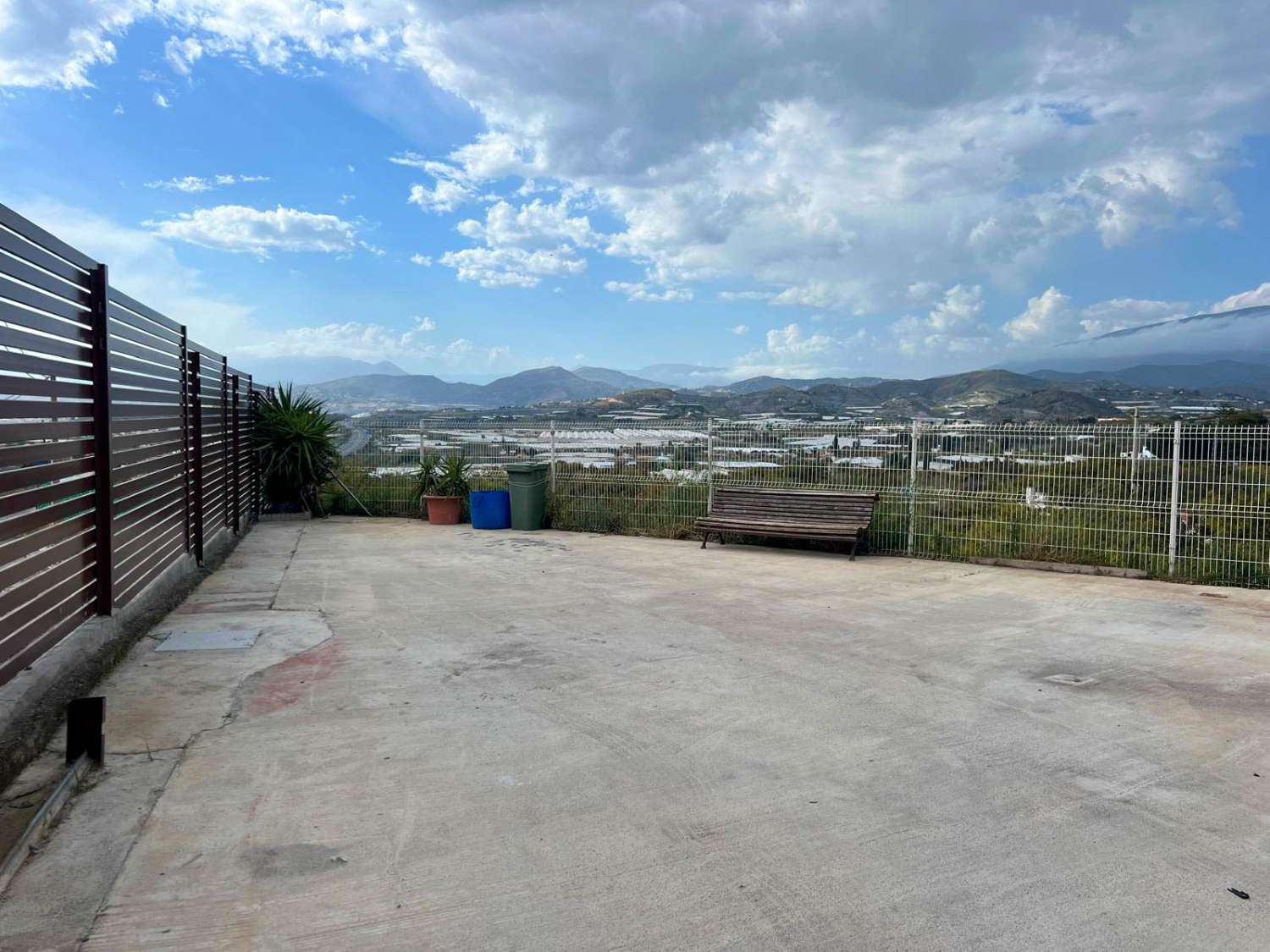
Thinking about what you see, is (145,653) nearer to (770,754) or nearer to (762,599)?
(770,754)

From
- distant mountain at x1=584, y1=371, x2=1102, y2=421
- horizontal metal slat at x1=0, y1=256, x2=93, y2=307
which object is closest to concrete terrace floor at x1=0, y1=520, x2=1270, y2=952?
horizontal metal slat at x1=0, y1=256, x2=93, y2=307

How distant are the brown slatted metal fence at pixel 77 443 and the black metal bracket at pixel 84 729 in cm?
33

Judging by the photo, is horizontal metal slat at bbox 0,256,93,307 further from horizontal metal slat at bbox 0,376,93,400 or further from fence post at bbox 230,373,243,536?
fence post at bbox 230,373,243,536

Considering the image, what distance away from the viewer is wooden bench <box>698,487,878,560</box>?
11.7m

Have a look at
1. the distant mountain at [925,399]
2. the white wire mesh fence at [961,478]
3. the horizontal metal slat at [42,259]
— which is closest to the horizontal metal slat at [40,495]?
the horizontal metal slat at [42,259]

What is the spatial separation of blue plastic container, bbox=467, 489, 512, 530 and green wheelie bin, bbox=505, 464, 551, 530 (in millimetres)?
147

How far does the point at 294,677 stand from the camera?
5.69 m

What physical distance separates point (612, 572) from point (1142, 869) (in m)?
7.29

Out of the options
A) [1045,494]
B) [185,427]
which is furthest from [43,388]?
[1045,494]

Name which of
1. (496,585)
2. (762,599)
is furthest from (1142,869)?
(496,585)

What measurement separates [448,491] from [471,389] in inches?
887

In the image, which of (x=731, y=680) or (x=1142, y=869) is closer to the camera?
(x=1142, y=869)

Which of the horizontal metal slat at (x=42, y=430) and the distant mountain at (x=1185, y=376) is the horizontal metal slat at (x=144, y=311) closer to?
the horizontal metal slat at (x=42, y=430)

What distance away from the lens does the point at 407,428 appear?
16.4m
